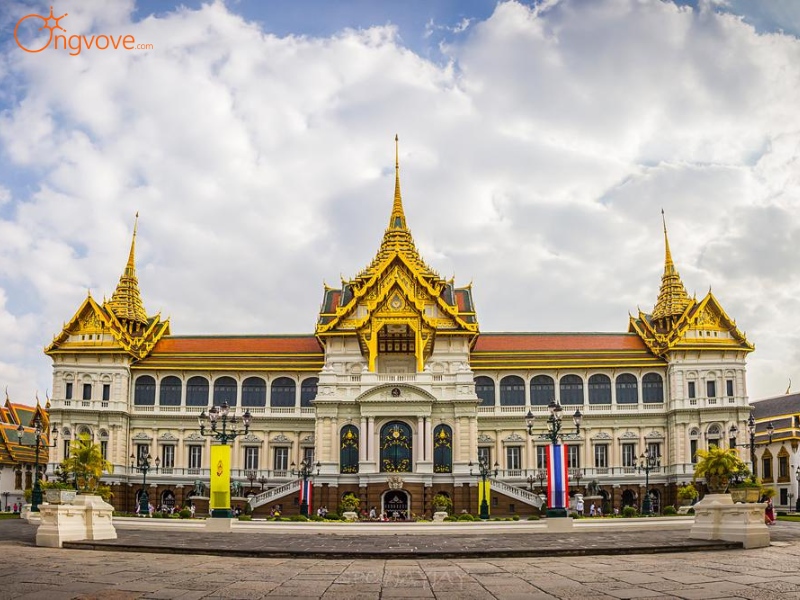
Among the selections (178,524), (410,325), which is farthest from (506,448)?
(178,524)

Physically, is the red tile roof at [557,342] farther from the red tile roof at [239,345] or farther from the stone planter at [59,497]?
the stone planter at [59,497]

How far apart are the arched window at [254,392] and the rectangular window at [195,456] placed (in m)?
4.69

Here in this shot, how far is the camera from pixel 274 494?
182 feet

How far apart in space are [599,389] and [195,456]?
30.5 m

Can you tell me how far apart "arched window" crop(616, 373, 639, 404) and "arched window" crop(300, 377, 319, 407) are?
2269cm

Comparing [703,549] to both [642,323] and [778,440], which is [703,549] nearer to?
[642,323]

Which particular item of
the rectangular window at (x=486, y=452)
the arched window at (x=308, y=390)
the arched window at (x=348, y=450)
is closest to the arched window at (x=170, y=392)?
the arched window at (x=308, y=390)

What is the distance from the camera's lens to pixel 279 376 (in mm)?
67125

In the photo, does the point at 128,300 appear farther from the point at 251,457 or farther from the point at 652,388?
the point at 652,388

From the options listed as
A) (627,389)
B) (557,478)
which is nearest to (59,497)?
(557,478)

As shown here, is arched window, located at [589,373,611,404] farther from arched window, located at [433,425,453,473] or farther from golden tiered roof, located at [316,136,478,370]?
arched window, located at [433,425,453,473]

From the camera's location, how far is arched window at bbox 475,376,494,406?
65875 mm

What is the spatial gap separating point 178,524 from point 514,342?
37.6 meters

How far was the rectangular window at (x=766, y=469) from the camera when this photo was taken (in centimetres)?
7731
